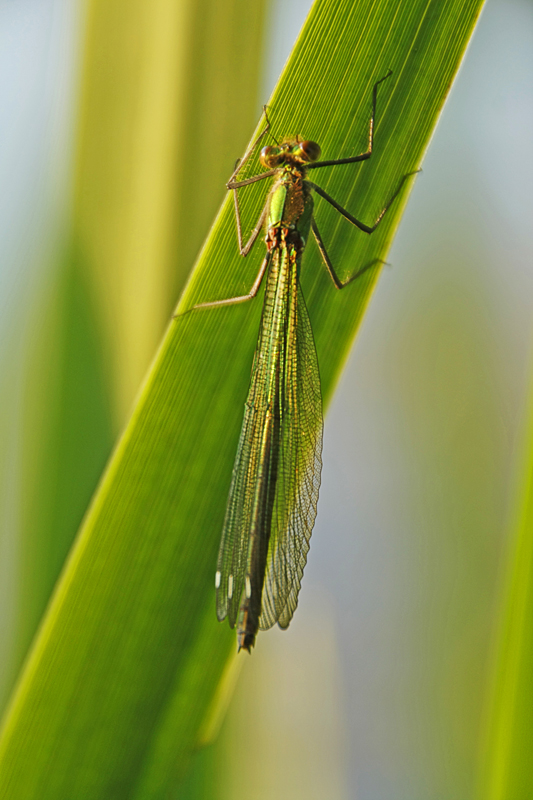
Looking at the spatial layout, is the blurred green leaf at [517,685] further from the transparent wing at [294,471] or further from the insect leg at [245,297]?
the insect leg at [245,297]

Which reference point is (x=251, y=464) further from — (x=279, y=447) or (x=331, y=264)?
(x=331, y=264)

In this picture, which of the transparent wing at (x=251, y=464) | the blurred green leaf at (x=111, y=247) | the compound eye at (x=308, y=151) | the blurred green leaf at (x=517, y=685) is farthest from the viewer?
the blurred green leaf at (x=111, y=247)

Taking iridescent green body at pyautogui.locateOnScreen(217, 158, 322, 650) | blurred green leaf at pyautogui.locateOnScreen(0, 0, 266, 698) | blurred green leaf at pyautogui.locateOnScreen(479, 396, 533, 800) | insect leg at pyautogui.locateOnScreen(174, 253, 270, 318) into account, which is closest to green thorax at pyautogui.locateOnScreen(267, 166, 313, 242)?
iridescent green body at pyautogui.locateOnScreen(217, 158, 322, 650)

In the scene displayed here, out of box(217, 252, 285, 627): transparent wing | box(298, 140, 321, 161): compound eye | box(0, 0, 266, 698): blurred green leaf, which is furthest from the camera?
box(0, 0, 266, 698): blurred green leaf

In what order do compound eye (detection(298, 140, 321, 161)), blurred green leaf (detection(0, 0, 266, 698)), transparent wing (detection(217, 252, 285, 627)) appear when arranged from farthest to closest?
blurred green leaf (detection(0, 0, 266, 698)), compound eye (detection(298, 140, 321, 161)), transparent wing (detection(217, 252, 285, 627))

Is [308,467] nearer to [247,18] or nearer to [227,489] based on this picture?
[227,489]

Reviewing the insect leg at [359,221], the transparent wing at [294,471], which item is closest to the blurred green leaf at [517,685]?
the transparent wing at [294,471]

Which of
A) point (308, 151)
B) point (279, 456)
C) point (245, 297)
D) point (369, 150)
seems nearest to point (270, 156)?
point (308, 151)

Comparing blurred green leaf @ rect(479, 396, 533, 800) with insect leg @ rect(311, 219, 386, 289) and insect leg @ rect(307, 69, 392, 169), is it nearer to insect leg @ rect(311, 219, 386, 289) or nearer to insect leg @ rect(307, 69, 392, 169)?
insect leg @ rect(311, 219, 386, 289)
